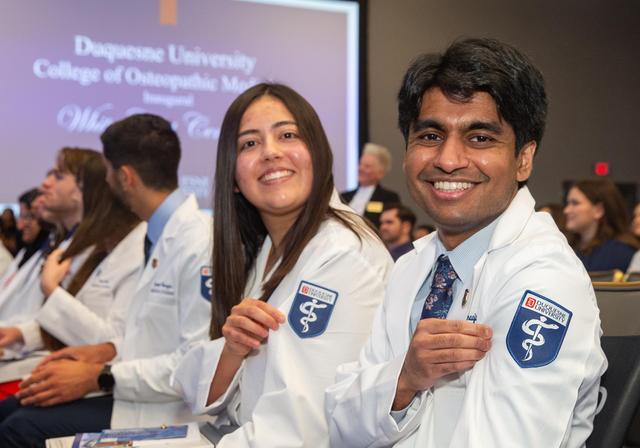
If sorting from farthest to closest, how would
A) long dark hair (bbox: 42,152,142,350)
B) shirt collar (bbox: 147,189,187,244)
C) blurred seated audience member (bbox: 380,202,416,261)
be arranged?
1. blurred seated audience member (bbox: 380,202,416,261)
2. long dark hair (bbox: 42,152,142,350)
3. shirt collar (bbox: 147,189,187,244)

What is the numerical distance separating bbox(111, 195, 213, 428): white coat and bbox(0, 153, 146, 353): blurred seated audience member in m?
0.28

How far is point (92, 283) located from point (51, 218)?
80cm

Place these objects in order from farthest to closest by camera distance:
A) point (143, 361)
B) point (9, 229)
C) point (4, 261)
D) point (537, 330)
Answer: point (9, 229), point (4, 261), point (143, 361), point (537, 330)

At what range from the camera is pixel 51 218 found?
365 cm

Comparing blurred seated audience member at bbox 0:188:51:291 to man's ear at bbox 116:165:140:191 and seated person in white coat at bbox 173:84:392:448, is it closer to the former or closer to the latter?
man's ear at bbox 116:165:140:191

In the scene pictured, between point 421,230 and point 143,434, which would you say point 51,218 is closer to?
point 143,434

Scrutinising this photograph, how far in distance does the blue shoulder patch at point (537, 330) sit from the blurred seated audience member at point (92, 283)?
201 cm

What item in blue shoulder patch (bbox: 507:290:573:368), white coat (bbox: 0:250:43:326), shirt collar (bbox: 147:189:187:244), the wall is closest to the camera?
blue shoulder patch (bbox: 507:290:573:368)

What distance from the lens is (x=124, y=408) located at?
2.49 m

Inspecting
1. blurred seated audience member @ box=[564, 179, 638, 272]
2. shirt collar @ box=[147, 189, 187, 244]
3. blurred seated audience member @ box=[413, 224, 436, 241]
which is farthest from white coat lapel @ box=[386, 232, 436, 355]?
blurred seated audience member @ box=[413, 224, 436, 241]

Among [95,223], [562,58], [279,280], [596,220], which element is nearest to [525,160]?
[279,280]

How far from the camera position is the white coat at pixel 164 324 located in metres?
2.38

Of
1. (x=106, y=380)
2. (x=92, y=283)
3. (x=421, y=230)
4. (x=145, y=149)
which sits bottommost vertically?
(x=106, y=380)

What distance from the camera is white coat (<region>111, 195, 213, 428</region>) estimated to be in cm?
238
